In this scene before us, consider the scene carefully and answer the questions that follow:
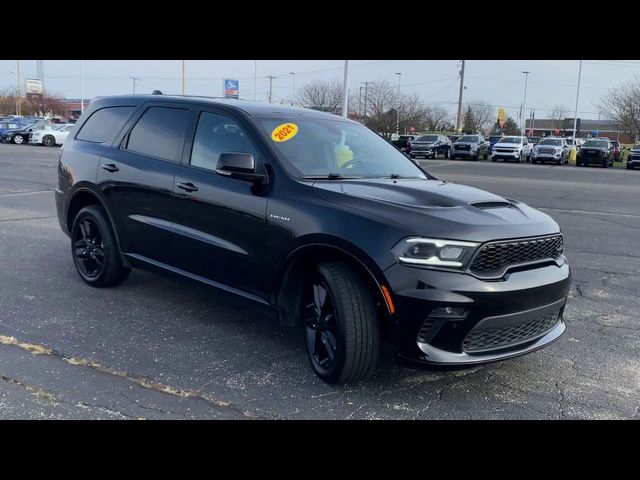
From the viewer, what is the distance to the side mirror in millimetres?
4156

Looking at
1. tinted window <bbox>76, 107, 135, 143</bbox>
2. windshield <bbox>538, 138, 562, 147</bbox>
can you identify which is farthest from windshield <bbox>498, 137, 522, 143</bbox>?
tinted window <bbox>76, 107, 135, 143</bbox>

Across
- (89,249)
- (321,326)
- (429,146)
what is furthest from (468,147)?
(321,326)

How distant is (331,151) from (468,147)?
119ft

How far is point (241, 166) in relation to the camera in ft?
13.6

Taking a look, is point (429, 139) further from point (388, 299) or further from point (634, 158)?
point (388, 299)

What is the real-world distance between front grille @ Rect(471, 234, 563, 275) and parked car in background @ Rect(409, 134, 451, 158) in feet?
115

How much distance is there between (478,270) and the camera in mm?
3494

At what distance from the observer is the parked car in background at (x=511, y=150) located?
38.2 meters

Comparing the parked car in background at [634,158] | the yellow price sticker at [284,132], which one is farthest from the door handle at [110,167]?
the parked car in background at [634,158]

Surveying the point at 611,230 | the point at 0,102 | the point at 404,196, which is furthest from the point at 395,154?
the point at 0,102

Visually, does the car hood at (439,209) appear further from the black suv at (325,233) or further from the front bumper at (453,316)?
the front bumper at (453,316)

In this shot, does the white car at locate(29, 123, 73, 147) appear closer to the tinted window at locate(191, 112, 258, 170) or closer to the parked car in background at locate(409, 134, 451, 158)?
the parked car in background at locate(409, 134, 451, 158)

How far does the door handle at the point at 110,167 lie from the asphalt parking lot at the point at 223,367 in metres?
1.17

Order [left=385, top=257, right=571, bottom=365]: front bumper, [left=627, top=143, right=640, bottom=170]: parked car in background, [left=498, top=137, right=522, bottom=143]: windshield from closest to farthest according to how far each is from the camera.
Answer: [left=385, top=257, right=571, bottom=365]: front bumper
[left=627, top=143, right=640, bottom=170]: parked car in background
[left=498, top=137, right=522, bottom=143]: windshield
